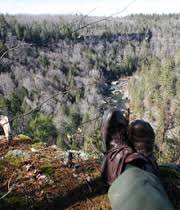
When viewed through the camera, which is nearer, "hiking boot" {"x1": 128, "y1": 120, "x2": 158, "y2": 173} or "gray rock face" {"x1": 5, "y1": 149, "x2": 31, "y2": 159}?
"hiking boot" {"x1": 128, "y1": 120, "x2": 158, "y2": 173}

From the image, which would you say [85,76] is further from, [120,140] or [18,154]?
[120,140]

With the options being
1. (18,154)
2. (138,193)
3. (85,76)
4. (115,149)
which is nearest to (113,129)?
(115,149)

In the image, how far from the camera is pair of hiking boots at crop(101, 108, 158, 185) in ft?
7.20

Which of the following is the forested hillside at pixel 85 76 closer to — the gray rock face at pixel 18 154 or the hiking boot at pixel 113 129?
the hiking boot at pixel 113 129

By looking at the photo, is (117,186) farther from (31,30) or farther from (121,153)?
(31,30)

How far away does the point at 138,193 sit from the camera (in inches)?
58.9

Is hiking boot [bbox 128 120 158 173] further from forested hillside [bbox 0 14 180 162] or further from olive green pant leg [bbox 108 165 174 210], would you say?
forested hillside [bbox 0 14 180 162]

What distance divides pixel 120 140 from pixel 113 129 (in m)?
0.14

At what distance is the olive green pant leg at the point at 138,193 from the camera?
1.41 metres

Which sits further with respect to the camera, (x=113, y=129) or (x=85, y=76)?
(x=85, y=76)

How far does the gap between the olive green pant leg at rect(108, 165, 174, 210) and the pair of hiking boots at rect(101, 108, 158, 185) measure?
1.19 feet

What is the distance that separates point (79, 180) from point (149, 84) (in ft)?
230

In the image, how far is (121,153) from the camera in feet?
7.06

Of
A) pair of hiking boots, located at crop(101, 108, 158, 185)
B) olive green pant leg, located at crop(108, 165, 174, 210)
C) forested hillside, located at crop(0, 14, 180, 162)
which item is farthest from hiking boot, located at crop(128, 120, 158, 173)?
forested hillside, located at crop(0, 14, 180, 162)
